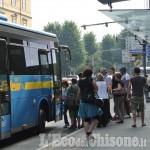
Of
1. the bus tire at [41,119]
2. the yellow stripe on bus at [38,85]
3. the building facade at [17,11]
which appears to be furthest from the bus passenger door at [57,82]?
the building facade at [17,11]

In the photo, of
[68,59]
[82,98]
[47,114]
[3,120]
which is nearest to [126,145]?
[82,98]

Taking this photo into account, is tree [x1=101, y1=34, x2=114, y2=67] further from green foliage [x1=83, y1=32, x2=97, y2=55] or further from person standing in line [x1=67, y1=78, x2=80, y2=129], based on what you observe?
person standing in line [x1=67, y1=78, x2=80, y2=129]

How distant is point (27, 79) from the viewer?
1171 centimetres

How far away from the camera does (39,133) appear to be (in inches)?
514

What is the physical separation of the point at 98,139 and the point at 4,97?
2.46 m

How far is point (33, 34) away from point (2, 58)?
2.50 metres

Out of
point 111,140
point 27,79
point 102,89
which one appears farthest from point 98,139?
point 102,89

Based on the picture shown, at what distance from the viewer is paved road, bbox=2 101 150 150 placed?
9.88 m

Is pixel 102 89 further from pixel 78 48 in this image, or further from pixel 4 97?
pixel 78 48

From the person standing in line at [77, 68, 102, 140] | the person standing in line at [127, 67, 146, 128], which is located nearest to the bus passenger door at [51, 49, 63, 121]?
the person standing in line at [127, 67, 146, 128]

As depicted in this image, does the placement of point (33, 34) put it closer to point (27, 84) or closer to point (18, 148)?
point (27, 84)

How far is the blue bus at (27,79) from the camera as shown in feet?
34.0

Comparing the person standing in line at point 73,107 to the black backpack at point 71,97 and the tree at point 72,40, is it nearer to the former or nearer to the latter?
the black backpack at point 71,97

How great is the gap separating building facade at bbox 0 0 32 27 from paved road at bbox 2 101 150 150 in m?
54.7
